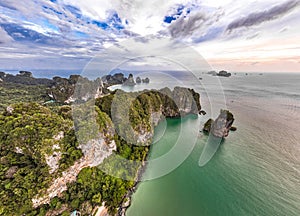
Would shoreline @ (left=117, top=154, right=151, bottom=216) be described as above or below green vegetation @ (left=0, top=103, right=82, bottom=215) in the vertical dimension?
below

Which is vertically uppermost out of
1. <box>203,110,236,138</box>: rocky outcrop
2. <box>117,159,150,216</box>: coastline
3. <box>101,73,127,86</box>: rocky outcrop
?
<box>101,73,127,86</box>: rocky outcrop

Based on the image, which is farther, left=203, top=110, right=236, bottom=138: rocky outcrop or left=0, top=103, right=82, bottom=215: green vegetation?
left=203, top=110, right=236, bottom=138: rocky outcrop

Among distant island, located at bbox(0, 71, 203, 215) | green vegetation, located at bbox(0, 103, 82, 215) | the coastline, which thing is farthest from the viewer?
the coastline

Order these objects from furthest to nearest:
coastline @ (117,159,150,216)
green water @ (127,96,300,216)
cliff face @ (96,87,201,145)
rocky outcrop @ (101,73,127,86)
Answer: rocky outcrop @ (101,73,127,86), cliff face @ (96,87,201,145), green water @ (127,96,300,216), coastline @ (117,159,150,216)

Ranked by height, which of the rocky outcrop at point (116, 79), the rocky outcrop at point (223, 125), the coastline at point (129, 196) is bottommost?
the coastline at point (129, 196)

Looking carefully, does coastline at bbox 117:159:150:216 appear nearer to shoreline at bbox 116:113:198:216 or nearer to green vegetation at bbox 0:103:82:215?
shoreline at bbox 116:113:198:216

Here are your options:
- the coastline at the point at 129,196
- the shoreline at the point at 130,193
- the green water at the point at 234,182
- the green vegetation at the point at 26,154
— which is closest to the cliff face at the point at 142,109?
the shoreline at the point at 130,193

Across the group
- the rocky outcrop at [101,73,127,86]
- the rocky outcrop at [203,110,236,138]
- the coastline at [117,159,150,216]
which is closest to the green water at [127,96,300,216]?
the coastline at [117,159,150,216]

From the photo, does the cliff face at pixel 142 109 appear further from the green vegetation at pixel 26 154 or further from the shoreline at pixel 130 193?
the green vegetation at pixel 26 154

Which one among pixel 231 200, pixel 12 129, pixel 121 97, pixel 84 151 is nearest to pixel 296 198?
pixel 231 200
